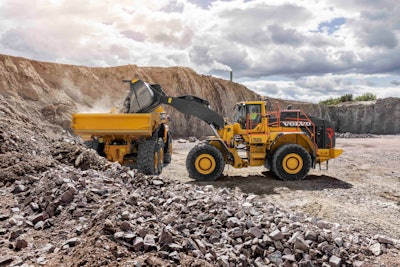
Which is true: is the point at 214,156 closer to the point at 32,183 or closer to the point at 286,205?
the point at 286,205

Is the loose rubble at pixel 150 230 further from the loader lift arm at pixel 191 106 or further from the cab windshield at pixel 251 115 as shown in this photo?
the loader lift arm at pixel 191 106

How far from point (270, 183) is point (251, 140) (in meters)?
1.34

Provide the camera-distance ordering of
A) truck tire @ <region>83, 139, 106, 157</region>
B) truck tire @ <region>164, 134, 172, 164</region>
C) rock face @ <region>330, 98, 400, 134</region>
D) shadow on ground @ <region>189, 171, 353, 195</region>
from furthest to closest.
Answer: rock face @ <region>330, 98, 400, 134</region>
truck tire @ <region>164, 134, 172, 164</region>
truck tire @ <region>83, 139, 106, 157</region>
shadow on ground @ <region>189, 171, 353, 195</region>

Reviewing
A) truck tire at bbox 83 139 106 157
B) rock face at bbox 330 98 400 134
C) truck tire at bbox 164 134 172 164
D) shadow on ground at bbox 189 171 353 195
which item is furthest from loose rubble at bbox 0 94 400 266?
rock face at bbox 330 98 400 134

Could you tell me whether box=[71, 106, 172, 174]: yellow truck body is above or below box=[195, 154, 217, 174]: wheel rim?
above

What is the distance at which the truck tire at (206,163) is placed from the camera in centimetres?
997

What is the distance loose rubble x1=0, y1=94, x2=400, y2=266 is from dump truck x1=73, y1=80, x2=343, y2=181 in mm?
3823

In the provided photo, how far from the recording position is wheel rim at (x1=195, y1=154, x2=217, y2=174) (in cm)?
998

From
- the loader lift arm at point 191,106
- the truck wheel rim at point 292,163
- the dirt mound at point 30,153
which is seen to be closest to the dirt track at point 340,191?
the truck wheel rim at point 292,163

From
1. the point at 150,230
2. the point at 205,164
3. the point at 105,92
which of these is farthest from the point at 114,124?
the point at 105,92

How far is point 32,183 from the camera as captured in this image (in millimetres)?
5773

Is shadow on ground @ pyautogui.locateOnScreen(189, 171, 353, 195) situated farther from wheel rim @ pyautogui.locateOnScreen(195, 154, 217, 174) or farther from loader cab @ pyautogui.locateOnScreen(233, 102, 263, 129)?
loader cab @ pyautogui.locateOnScreen(233, 102, 263, 129)

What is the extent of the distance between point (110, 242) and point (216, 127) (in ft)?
24.2

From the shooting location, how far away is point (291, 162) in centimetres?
994
